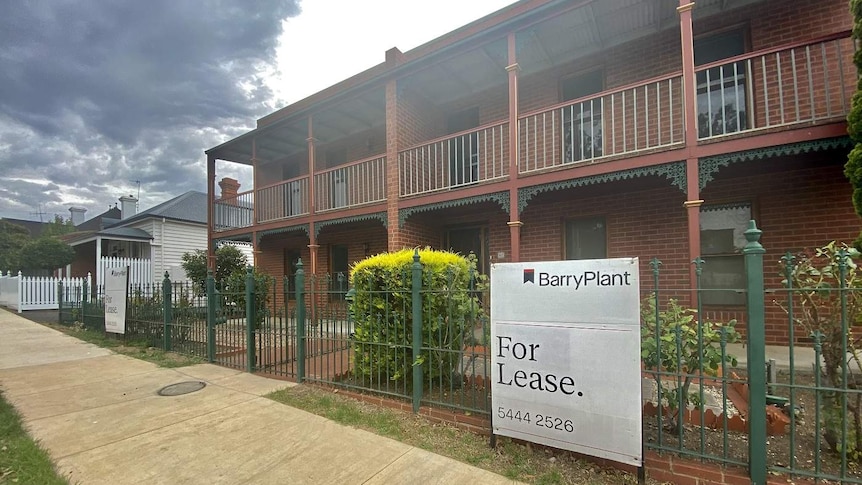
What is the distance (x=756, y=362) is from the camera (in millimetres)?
2604

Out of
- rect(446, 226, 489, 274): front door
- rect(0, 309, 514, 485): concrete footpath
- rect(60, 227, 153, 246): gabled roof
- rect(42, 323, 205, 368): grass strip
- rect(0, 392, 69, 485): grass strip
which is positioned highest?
rect(60, 227, 153, 246): gabled roof

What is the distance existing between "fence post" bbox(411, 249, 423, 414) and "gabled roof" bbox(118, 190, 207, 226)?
67.9 ft

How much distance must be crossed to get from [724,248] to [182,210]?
25.6m

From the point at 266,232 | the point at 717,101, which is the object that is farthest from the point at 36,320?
the point at 717,101

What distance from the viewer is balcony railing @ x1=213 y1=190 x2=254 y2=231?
1328 cm

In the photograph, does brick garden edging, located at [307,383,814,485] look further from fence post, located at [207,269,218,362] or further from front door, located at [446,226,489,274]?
front door, located at [446,226,489,274]

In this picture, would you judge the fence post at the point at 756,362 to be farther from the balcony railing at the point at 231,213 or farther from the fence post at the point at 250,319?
the balcony railing at the point at 231,213

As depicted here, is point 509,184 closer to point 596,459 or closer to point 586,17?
point 586,17

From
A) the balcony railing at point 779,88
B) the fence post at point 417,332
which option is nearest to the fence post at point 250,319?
the fence post at point 417,332

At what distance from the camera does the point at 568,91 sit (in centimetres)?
857

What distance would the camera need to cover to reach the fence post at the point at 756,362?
8.32ft

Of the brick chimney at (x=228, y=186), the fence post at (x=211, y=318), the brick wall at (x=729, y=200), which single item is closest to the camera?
the brick wall at (x=729, y=200)

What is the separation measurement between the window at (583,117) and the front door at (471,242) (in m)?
2.70

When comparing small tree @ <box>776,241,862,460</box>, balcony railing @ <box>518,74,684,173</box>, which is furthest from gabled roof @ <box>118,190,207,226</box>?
small tree @ <box>776,241,862,460</box>
